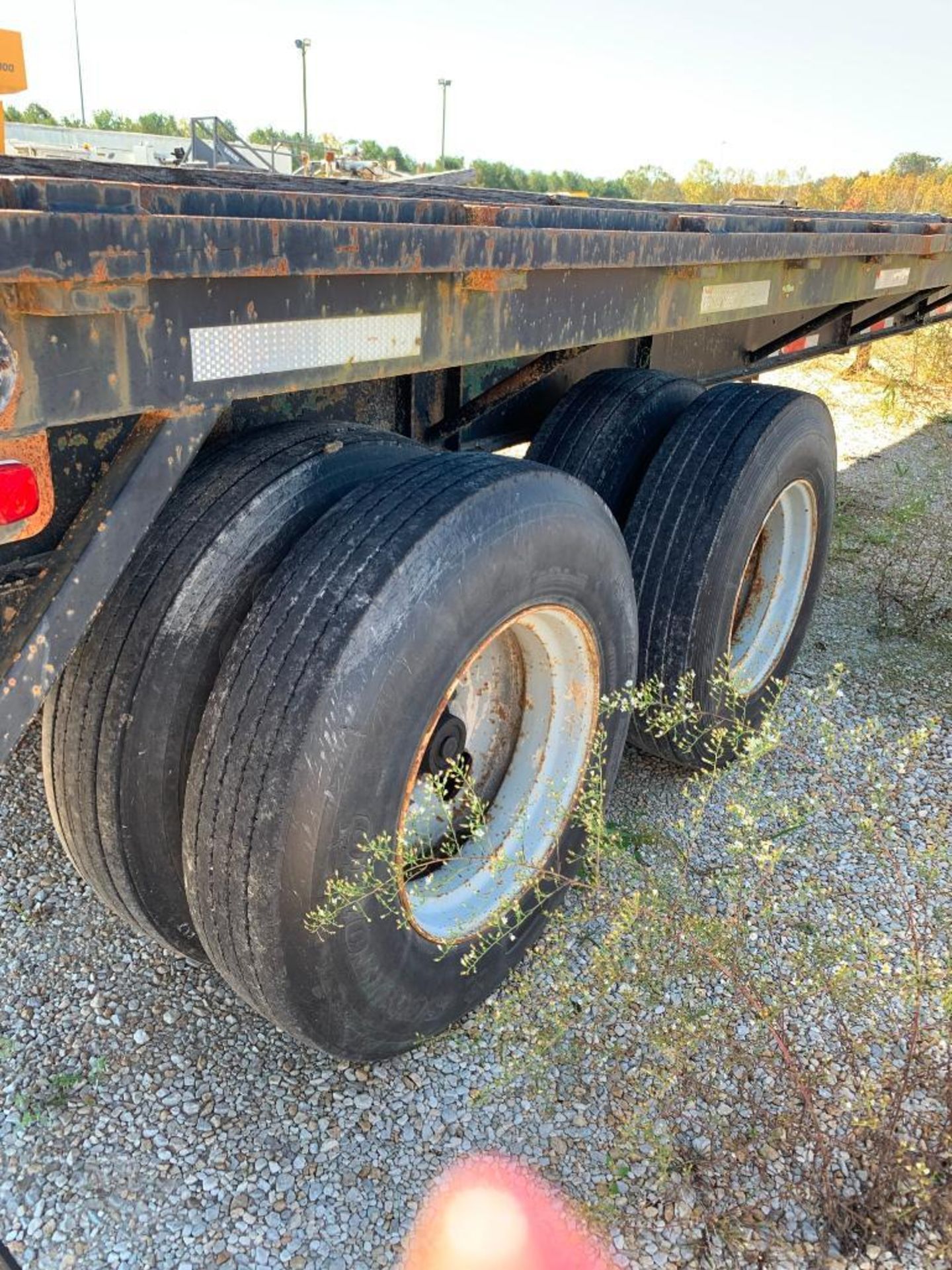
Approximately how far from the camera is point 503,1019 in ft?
7.20

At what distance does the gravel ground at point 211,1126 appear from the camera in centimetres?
181

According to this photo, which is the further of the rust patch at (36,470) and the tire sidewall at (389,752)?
the tire sidewall at (389,752)

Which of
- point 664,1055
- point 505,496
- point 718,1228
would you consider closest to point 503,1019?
point 664,1055

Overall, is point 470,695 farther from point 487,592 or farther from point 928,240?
point 928,240

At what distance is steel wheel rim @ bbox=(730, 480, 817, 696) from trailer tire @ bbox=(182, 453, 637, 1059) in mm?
1582

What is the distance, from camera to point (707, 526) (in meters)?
2.80

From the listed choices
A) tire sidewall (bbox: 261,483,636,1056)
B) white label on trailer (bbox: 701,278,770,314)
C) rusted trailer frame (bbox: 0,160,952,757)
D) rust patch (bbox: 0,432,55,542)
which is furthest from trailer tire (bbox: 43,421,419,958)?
white label on trailer (bbox: 701,278,770,314)

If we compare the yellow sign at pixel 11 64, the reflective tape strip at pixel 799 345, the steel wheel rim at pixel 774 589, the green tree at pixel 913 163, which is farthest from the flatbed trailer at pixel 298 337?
the green tree at pixel 913 163

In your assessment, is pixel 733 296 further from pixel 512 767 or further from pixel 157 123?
pixel 157 123

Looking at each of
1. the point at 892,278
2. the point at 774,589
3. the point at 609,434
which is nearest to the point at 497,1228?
the point at 609,434

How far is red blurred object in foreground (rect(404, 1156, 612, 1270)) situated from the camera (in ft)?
5.91

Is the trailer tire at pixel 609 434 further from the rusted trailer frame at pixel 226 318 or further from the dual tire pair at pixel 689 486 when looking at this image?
the rusted trailer frame at pixel 226 318

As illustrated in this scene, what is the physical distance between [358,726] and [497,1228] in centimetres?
101

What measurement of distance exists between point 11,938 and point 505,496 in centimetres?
166
